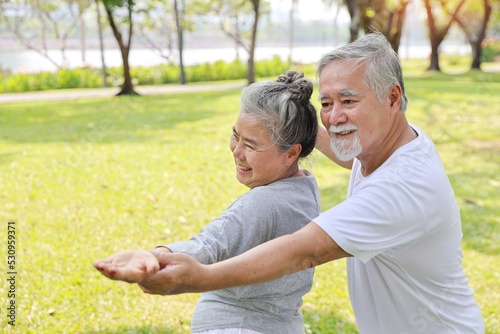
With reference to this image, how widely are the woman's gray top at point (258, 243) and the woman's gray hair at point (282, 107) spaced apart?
0.61 ft

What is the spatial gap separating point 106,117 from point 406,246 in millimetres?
11467

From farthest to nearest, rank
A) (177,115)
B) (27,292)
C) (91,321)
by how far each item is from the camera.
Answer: (177,115)
(27,292)
(91,321)

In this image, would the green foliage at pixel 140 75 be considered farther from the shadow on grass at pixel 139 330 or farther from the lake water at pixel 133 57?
the shadow on grass at pixel 139 330

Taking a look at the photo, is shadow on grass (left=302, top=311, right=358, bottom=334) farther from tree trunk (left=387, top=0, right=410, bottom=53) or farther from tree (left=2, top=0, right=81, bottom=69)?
tree (left=2, top=0, right=81, bottom=69)

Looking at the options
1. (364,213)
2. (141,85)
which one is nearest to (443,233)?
(364,213)

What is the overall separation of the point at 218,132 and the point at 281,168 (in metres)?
8.27

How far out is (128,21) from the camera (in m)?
15.9

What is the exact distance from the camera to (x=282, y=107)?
6.46 feet

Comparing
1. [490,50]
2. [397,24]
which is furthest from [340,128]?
[490,50]

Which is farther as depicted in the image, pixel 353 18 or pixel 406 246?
pixel 353 18

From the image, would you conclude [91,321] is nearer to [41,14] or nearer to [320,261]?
[320,261]

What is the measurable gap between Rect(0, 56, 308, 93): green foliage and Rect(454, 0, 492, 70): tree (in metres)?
10.6

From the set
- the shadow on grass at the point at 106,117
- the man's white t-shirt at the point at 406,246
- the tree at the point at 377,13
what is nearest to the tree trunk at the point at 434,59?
the tree at the point at 377,13

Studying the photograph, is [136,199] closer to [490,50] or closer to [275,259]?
[275,259]
